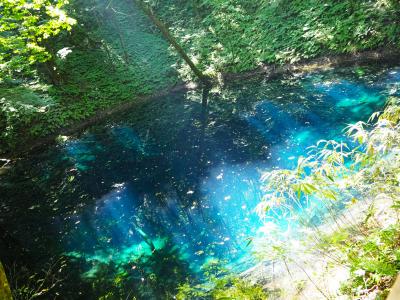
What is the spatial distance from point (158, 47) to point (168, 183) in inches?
510

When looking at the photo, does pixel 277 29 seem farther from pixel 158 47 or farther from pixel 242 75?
pixel 158 47

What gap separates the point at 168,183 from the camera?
871 cm

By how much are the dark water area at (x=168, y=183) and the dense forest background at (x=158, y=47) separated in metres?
1.53

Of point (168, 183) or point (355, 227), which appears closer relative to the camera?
point (355, 227)

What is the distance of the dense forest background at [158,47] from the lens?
12.7 metres

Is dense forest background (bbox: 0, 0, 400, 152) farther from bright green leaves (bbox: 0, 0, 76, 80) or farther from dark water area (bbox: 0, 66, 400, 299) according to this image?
bright green leaves (bbox: 0, 0, 76, 80)

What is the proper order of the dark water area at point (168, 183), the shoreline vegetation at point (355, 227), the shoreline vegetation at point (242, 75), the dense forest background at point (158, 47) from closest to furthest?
the shoreline vegetation at point (355, 227) < the dark water area at point (168, 183) < the shoreline vegetation at point (242, 75) < the dense forest background at point (158, 47)

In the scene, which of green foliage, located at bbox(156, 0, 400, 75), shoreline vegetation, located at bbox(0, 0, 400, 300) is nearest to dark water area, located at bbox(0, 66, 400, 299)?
shoreline vegetation, located at bbox(0, 0, 400, 300)

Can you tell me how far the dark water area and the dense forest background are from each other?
1.53 meters

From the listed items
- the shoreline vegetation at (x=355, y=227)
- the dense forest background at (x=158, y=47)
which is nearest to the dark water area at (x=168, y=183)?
the shoreline vegetation at (x=355, y=227)

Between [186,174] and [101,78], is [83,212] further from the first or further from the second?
[101,78]

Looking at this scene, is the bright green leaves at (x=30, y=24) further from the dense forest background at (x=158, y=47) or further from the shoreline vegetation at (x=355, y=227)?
the shoreline vegetation at (x=355, y=227)

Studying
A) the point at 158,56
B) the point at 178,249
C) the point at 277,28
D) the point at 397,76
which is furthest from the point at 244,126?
the point at 158,56

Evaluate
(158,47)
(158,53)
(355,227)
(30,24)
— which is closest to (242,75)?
(158,53)
